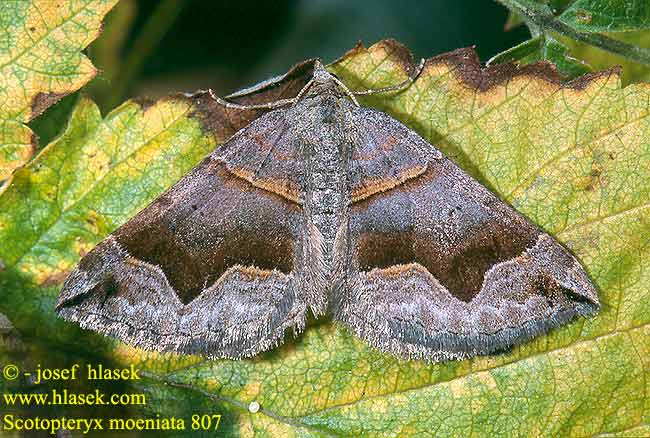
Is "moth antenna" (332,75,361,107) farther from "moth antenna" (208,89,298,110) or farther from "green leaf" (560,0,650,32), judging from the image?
"green leaf" (560,0,650,32)

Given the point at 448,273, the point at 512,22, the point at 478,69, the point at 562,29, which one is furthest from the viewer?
the point at 512,22

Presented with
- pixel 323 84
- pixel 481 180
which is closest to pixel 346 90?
pixel 323 84

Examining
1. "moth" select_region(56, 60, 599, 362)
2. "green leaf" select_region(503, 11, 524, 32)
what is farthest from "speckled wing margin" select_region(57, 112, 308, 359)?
"green leaf" select_region(503, 11, 524, 32)

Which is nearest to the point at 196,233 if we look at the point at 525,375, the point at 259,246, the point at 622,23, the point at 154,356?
the point at 259,246

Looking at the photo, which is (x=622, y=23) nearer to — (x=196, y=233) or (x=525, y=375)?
(x=525, y=375)

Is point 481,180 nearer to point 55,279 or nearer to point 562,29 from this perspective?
point 562,29

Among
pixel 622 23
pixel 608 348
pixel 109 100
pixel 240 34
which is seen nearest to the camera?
pixel 608 348

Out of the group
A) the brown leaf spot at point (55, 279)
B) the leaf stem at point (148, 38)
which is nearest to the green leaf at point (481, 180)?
the brown leaf spot at point (55, 279)
